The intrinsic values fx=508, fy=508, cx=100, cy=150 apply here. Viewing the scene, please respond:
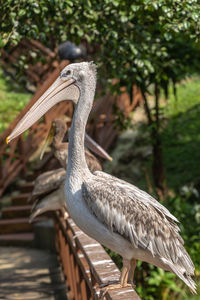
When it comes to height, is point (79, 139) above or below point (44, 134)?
below

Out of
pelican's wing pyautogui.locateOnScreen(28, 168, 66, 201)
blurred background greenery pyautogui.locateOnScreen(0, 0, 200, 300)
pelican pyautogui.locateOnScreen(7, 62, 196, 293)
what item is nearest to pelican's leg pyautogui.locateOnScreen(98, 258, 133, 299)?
pelican pyautogui.locateOnScreen(7, 62, 196, 293)

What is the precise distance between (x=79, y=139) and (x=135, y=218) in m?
0.62

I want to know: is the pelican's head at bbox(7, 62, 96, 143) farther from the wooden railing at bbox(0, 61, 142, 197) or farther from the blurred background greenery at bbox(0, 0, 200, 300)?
the wooden railing at bbox(0, 61, 142, 197)

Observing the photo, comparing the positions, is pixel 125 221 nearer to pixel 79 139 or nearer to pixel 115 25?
pixel 79 139

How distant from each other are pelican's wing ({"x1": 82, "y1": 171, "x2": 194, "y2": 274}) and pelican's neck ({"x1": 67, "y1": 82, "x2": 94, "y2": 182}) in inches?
5.0

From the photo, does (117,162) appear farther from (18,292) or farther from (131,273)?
(131,273)

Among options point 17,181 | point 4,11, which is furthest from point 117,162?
point 4,11

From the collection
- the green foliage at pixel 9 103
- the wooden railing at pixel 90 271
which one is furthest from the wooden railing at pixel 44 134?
the wooden railing at pixel 90 271

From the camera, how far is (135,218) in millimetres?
2959

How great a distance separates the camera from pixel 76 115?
10.7ft

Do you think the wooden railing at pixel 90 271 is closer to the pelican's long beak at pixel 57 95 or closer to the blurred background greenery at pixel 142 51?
the blurred background greenery at pixel 142 51

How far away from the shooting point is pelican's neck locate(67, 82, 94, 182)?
10.2 ft

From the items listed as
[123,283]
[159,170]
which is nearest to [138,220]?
[123,283]

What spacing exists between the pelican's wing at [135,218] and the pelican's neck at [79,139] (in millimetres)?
128
